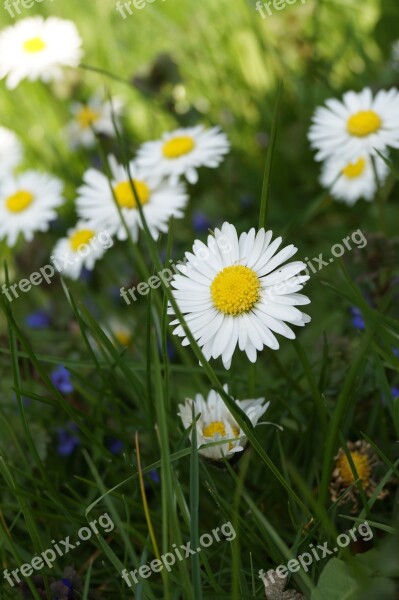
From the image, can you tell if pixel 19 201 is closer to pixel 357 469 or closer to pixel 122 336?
pixel 122 336

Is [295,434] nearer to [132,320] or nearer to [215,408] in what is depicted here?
[215,408]

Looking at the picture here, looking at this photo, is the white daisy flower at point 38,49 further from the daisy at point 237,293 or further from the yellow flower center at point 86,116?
the daisy at point 237,293

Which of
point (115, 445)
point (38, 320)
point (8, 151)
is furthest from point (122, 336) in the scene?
point (8, 151)

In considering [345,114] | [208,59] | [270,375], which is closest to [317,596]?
[270,375]

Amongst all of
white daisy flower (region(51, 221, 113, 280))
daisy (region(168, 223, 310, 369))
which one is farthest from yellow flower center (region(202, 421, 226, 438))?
white daisy flower (region(51, 221, 113, 280))

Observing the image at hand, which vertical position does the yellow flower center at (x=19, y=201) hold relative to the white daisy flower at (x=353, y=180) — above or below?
above

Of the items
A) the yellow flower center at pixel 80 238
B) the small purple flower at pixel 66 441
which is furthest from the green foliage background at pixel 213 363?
the yellow flower center at pixel 80 238

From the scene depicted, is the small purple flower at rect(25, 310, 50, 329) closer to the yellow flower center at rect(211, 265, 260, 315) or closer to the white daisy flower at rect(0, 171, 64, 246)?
the white daisy flower at rect(0, 171, 64, 246)
